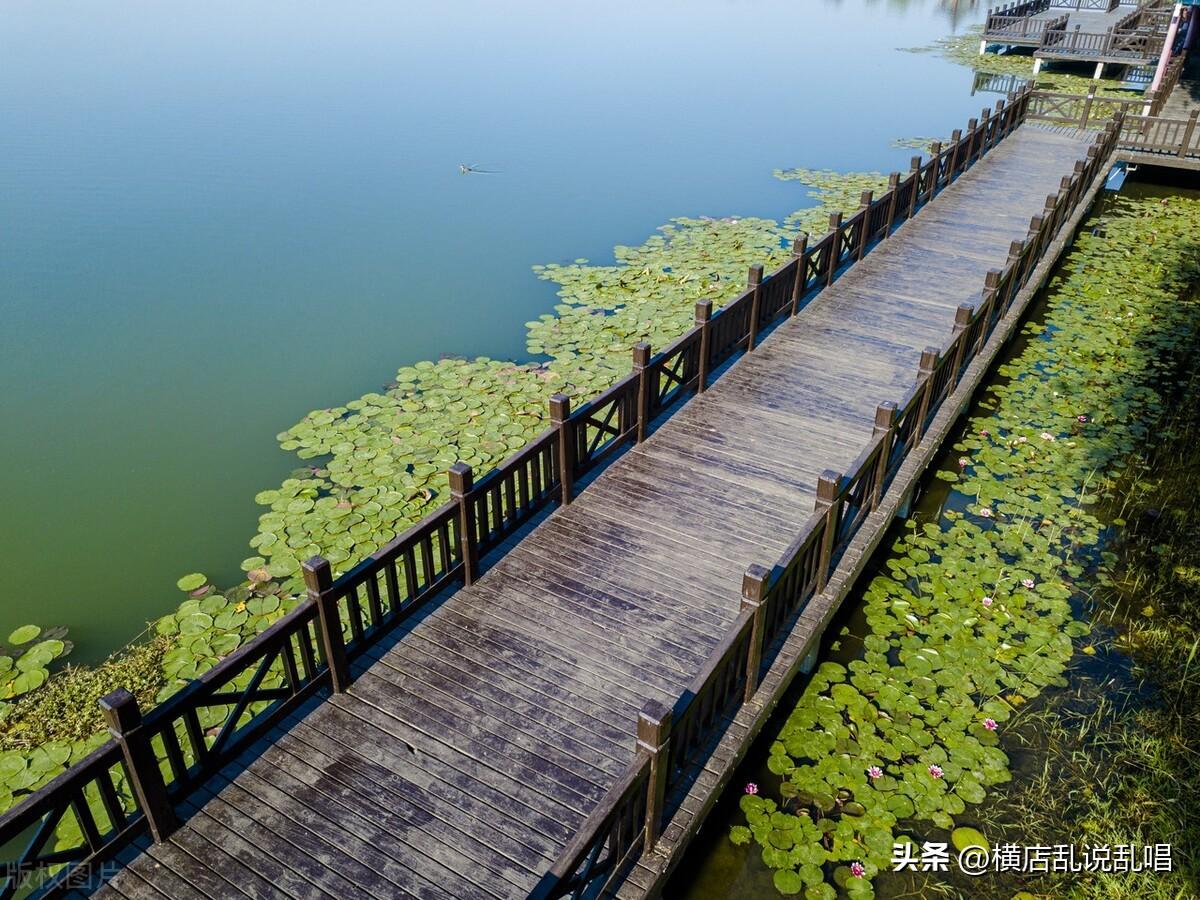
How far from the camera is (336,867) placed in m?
4.56

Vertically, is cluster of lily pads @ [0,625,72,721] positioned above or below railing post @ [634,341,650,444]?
below

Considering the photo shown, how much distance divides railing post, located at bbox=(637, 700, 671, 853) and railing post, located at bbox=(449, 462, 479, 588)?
2.35 metres

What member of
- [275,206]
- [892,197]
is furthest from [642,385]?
[275,206]

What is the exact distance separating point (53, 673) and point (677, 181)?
17.5m

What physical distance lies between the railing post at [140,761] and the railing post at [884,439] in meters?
5.88

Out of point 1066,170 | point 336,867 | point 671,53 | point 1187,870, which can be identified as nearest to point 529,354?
point 336,867

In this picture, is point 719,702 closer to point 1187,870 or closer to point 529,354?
point 1187,870

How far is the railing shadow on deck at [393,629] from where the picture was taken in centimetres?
418

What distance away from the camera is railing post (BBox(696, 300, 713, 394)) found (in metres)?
8.90

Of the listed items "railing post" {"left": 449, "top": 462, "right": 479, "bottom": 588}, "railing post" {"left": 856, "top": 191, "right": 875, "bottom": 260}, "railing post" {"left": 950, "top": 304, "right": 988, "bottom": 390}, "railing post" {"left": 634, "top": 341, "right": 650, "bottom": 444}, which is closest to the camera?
"railing post" {"left": 449, "top": 462, "right": 479, "bottom": 588}

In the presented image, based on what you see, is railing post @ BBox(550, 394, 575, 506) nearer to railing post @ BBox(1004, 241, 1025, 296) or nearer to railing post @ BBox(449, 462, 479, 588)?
railing post @ BBox(449, 462, 479, 588)

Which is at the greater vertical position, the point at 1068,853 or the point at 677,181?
the point at 677,181

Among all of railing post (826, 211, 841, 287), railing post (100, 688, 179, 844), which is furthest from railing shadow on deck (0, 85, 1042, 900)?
railing post (826, 211, 841, 287)

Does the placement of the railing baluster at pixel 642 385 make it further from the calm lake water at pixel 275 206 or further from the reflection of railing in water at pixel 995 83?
the reflection of railing in water at pixel 995 83
